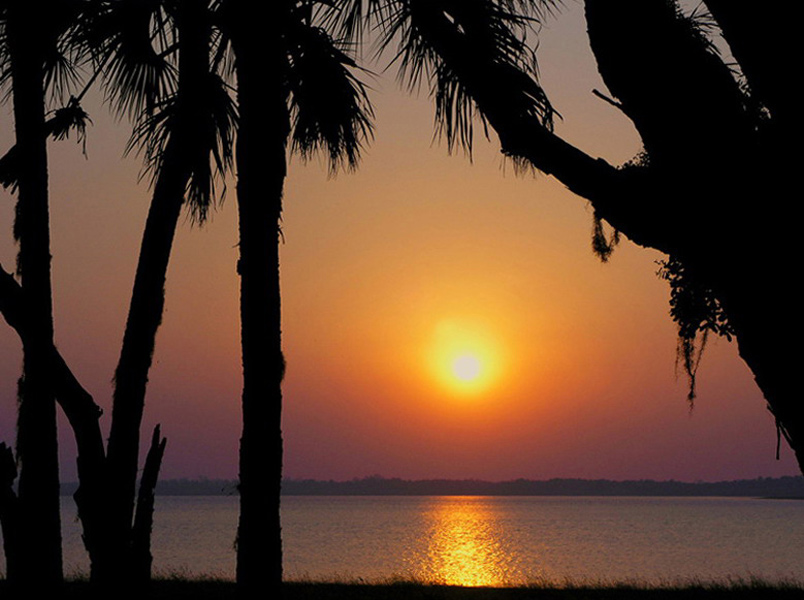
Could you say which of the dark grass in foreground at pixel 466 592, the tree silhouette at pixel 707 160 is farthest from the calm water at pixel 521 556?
the tree silhouette at pixel 707 160

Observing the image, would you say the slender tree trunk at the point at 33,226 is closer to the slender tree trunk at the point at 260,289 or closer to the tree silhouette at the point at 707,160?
the slender tree trunk at the point at 260,289

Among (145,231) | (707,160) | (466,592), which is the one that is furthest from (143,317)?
(466,592)

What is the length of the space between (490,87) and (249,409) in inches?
252

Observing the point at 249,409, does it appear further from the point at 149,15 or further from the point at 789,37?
the point at 789,37

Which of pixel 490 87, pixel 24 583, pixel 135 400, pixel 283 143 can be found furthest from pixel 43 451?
pixel 490 87

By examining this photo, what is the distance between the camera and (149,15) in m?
9.32

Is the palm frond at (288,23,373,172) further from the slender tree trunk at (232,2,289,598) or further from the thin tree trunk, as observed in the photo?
the thin tree trunk

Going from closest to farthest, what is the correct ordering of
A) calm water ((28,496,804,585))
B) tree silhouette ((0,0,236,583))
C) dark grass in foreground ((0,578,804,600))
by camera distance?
1. tree silhouette ((0,0,236,583))
2. dark grass in foreground ((0,578,804,600))
3. calm water ((28,496,804,585))

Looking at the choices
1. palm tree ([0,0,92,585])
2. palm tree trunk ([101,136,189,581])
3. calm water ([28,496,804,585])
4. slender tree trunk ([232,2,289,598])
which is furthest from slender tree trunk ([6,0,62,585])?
calm water ([28,496,804,585])

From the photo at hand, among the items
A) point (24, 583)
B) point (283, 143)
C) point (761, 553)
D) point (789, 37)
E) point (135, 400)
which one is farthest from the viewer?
point (761, 553)

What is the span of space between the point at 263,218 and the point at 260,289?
734 mm

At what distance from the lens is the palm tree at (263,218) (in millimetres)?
8836

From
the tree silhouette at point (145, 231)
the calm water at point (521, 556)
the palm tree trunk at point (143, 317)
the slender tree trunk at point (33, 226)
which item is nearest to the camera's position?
the tree silhouette at point (145, 231)

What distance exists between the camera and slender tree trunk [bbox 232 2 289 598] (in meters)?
8.81
